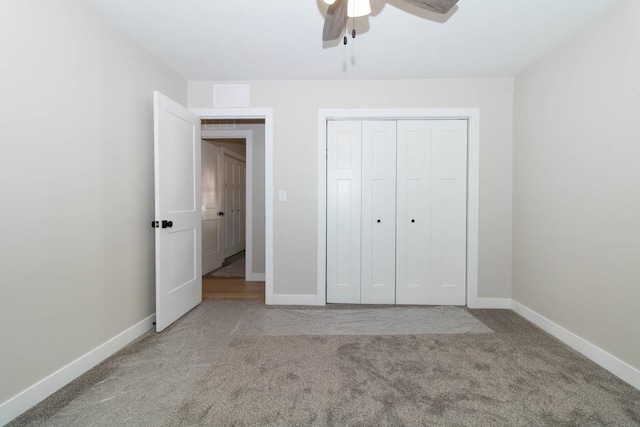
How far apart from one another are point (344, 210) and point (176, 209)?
163cm

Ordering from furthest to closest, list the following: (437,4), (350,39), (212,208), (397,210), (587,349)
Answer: (212,208), (397,210), (350,39), (587,349), (437,4)

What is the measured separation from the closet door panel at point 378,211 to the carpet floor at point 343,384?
30.0 inches

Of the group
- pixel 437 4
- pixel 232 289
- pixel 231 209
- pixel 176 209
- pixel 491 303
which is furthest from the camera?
pixel 231 209

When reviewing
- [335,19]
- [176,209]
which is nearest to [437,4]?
[335,19]

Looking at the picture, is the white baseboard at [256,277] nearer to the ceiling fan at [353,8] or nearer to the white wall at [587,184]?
the white wall at [587,184]

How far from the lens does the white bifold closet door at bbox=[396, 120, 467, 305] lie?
295 cm

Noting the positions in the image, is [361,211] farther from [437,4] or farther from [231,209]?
[231,209]

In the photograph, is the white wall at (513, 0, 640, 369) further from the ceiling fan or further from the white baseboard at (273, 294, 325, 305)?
the white baseboard at (273, 294, 325, 305)

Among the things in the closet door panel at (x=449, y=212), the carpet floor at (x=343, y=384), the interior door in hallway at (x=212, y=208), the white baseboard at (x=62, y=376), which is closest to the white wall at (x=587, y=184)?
the carpet floor at (x=343, y=384)

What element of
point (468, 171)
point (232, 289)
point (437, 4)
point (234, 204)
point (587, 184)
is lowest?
point (232, 289)

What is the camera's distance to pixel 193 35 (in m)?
2.17

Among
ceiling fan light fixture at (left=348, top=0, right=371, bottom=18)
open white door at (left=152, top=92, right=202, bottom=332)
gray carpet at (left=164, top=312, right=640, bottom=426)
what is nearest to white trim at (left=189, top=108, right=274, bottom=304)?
open white door at (left=152, top=92, right=202, bottom=332)

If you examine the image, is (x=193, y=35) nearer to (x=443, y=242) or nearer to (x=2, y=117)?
(x=2, y=117)

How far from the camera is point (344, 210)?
3027mm
